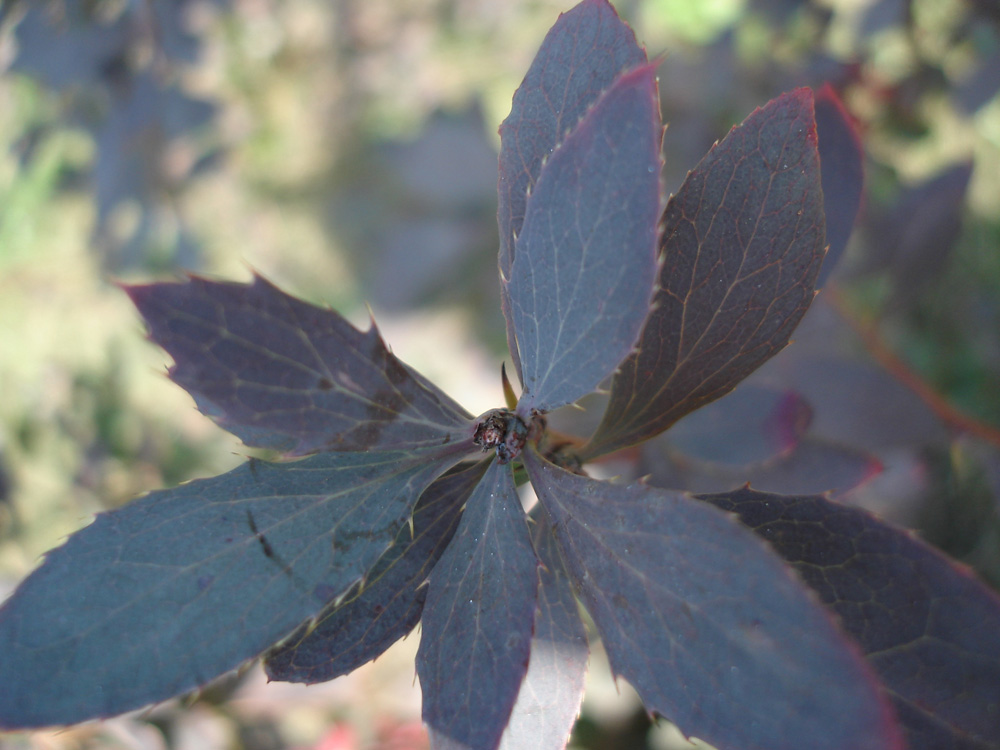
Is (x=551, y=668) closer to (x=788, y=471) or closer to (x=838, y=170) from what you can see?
(x=788, y=471)

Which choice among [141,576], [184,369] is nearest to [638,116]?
[184,369]

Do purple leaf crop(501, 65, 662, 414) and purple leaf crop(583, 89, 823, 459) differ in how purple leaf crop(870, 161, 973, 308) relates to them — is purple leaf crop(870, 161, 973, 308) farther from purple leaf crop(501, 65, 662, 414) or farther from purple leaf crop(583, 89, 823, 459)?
purple leaf crop(501, 65, 662, 414)

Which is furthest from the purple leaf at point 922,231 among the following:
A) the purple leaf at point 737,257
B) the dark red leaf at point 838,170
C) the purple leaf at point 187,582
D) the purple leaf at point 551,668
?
the purple leaf at point 187,582

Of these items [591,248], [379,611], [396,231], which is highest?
[396,231]

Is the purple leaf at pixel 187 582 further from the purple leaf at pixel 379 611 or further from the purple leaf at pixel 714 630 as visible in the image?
the purple leaf at pixel 714 630

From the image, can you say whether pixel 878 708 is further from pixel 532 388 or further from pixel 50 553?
pixel 50 553

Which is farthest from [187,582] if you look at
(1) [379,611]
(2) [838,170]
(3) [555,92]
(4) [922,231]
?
(4) [922,231]
